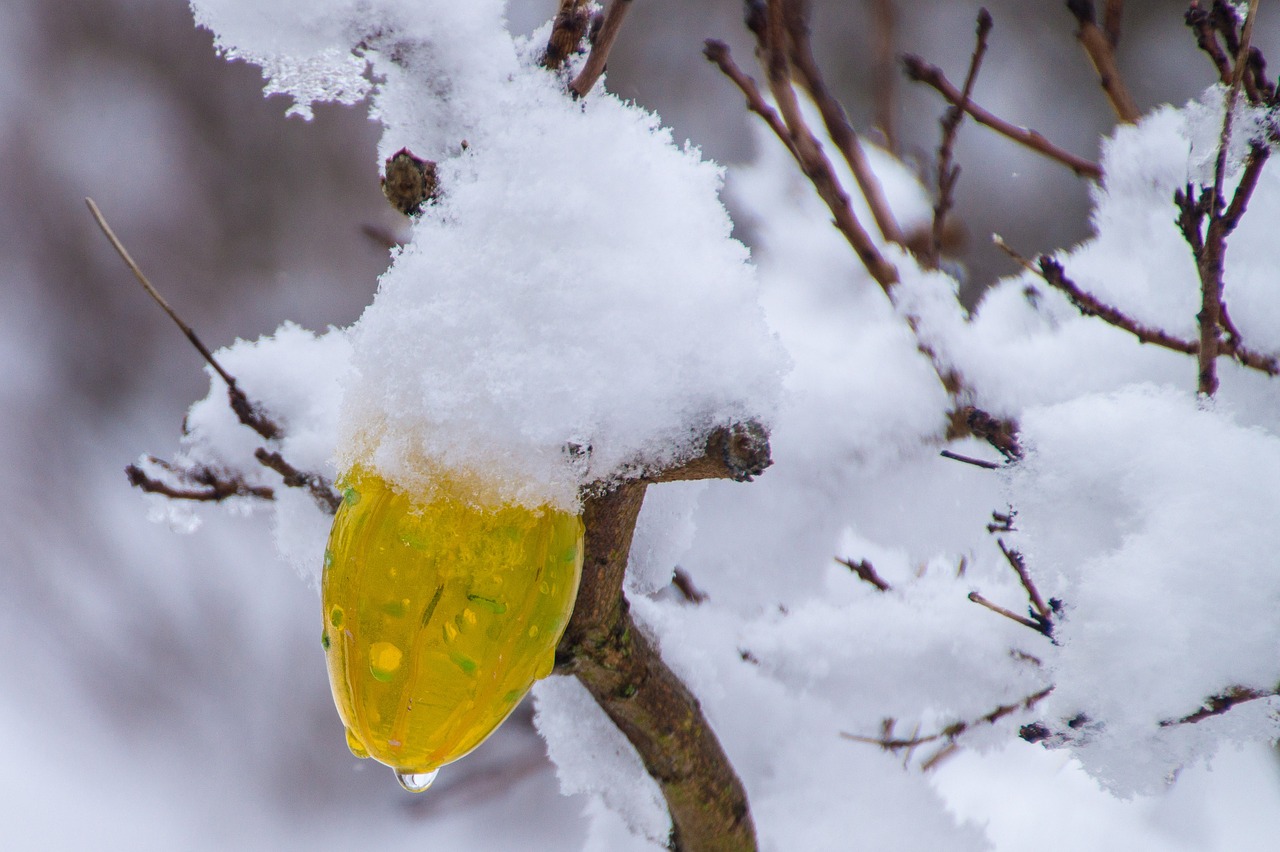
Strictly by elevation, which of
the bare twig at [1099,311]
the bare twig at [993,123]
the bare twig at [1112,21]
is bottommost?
the bare twig at [1099,311]

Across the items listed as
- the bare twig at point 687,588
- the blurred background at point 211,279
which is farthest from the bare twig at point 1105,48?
the blurred background at point 211,279

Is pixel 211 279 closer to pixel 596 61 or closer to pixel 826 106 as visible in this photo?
pixel 826 106

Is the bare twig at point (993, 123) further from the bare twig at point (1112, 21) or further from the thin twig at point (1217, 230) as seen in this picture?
the thin twig at point (1217, 230)

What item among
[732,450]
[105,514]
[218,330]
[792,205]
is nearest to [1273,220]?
[732,450]

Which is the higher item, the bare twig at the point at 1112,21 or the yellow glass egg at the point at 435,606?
the bare twig at the point at 1112,21

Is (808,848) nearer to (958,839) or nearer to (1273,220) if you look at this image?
(958,839)

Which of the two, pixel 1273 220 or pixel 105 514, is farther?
pixel 105 514

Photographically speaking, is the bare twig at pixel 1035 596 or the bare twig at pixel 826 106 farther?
the bare twig at pixel 826 106

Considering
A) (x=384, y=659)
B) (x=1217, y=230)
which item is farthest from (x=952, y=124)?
(x=384, y=659)
